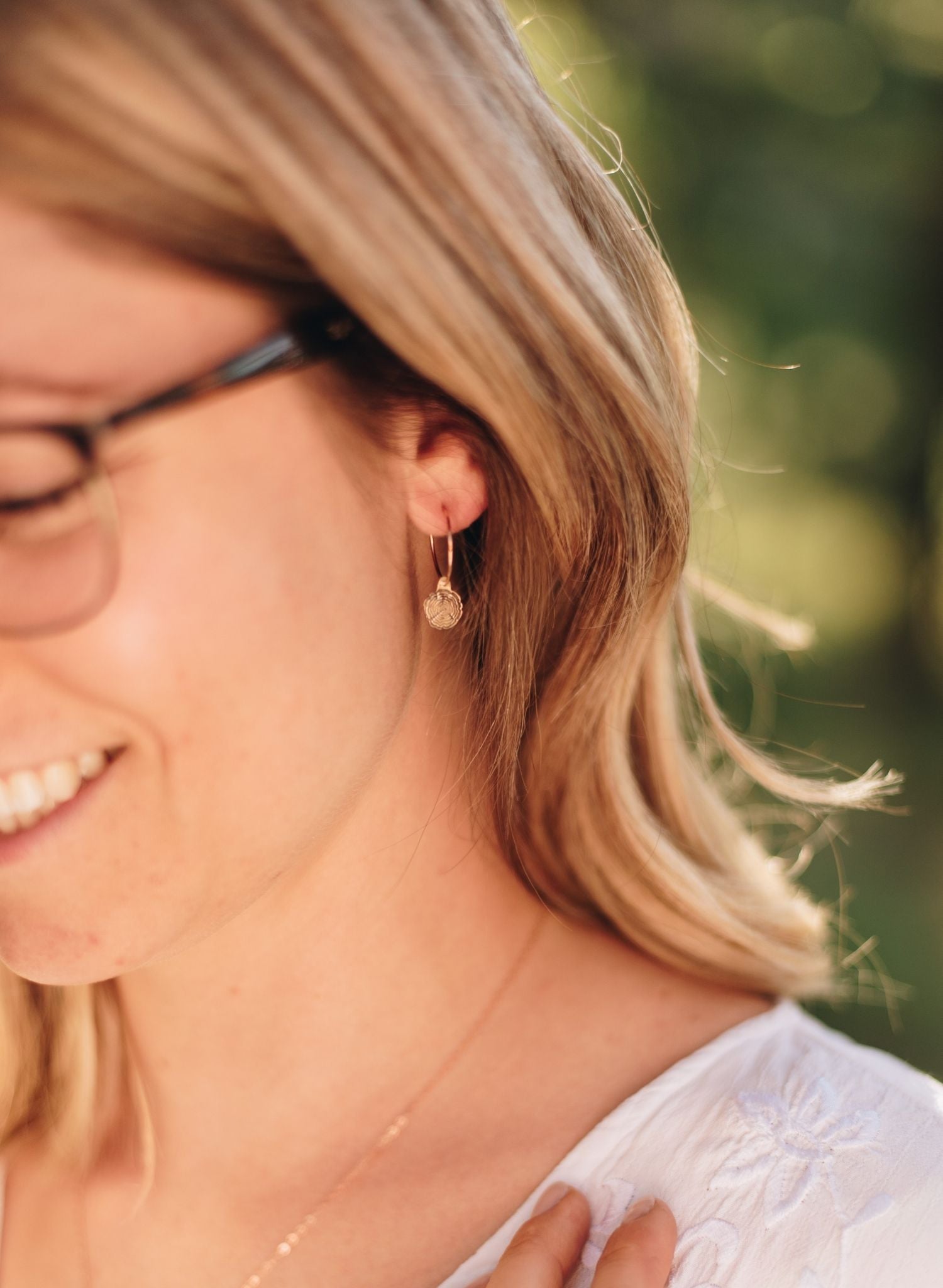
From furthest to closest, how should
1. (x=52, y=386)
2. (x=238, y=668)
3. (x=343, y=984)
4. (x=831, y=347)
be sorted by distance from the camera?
(x=831, y=347), (x=343, y=984), (x=238, y=668), (x=52, y=386)

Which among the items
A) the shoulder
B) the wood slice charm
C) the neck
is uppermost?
the wood slice charm

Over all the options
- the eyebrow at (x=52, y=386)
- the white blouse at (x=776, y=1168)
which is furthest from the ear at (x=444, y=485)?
the white blouse at (x=776, y=1168)

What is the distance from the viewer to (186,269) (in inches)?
44.8

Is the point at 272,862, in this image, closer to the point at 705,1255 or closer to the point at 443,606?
the point at 443,606

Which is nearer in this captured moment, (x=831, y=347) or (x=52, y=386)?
(x=52, y=386)

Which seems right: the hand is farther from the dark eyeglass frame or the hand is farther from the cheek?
the dark eyeglass frame

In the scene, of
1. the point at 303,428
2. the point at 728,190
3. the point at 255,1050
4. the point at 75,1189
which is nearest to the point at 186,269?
the point at 303,428

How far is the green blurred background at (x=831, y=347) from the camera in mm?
4227

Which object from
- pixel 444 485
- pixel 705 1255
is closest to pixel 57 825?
pixel 444 485

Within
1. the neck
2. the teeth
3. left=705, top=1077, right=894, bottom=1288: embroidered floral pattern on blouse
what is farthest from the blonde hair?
the teeth

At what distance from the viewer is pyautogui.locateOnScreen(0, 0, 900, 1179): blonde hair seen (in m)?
1.10

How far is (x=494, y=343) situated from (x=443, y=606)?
363 mm

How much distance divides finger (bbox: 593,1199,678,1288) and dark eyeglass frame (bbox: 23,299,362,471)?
99 centimetres

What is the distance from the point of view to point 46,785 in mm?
1285
